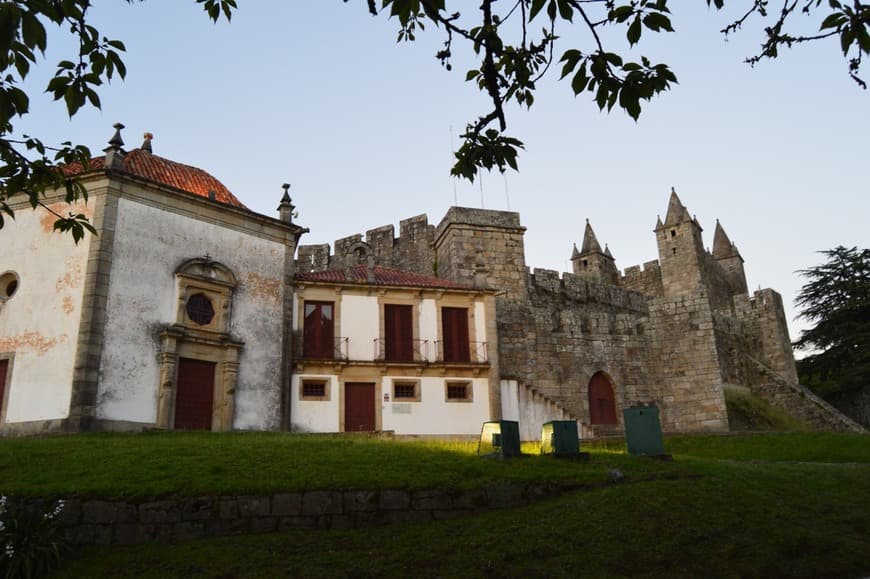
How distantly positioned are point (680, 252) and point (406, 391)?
2111cm

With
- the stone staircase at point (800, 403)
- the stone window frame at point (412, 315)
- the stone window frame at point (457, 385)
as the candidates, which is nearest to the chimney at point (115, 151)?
the stone window frame at point (412, 315)

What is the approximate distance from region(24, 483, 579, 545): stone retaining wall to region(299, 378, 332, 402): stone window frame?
449 inches

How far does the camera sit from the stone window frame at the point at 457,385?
70.8ft

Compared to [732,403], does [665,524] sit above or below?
below

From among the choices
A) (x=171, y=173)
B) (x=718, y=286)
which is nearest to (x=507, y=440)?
(x=171, y=173)

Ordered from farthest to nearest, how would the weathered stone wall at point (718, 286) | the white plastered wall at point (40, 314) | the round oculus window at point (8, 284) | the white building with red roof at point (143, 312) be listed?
the weathered stone wall at point (718, 286) → the round oculus window at point (8, 284) → the white building with red roof at point (143, 312) → the white plastered wall at point (40, 314)

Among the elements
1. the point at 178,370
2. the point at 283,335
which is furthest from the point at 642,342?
the point at 178,370

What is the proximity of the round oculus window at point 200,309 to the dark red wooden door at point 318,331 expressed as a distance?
297 cm

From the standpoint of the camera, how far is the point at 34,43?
3.13 m

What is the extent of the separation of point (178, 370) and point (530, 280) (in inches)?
625

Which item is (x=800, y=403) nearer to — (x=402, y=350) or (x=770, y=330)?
(x=770, y=330)

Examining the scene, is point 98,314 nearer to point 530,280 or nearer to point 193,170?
point 193,170

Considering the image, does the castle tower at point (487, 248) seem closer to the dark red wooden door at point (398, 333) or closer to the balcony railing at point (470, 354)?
the balcony railing at point (470, 354)

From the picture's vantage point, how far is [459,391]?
21875 millimetres
